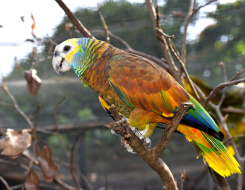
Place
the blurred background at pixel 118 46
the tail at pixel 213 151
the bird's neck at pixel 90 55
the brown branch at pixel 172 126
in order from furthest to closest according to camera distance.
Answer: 1. the blurred background at pixel 118 46
2. the bird's neck at pixel 90 55
3. the tail at pixel 213 151
4. the brown branch at pixel 172 126

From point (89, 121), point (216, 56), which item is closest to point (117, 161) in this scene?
point (89, 121)

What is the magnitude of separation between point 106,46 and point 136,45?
134 centimetres

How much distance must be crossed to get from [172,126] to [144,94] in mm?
366

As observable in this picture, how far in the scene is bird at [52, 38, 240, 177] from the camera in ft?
4.12

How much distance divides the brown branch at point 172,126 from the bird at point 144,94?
0.28 metres

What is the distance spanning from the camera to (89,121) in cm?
329

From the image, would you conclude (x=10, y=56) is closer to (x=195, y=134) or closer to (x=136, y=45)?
(x=136, y=45)

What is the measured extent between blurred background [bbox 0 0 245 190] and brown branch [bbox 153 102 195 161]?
112 cm

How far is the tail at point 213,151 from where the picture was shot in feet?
4.11

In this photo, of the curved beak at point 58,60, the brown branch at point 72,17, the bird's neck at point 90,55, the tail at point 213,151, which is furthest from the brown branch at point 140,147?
the brown branch at point 72,17

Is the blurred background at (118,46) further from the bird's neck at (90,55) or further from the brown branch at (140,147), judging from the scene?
the brown branch at (140,147)

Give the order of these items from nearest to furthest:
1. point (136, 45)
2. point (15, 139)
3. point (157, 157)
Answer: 1. point (157, 157)
2. point (15, 139)
3. point (136, 45)

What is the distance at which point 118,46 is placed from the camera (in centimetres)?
268

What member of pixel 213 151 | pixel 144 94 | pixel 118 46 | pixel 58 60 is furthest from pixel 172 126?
pixel 118 46
